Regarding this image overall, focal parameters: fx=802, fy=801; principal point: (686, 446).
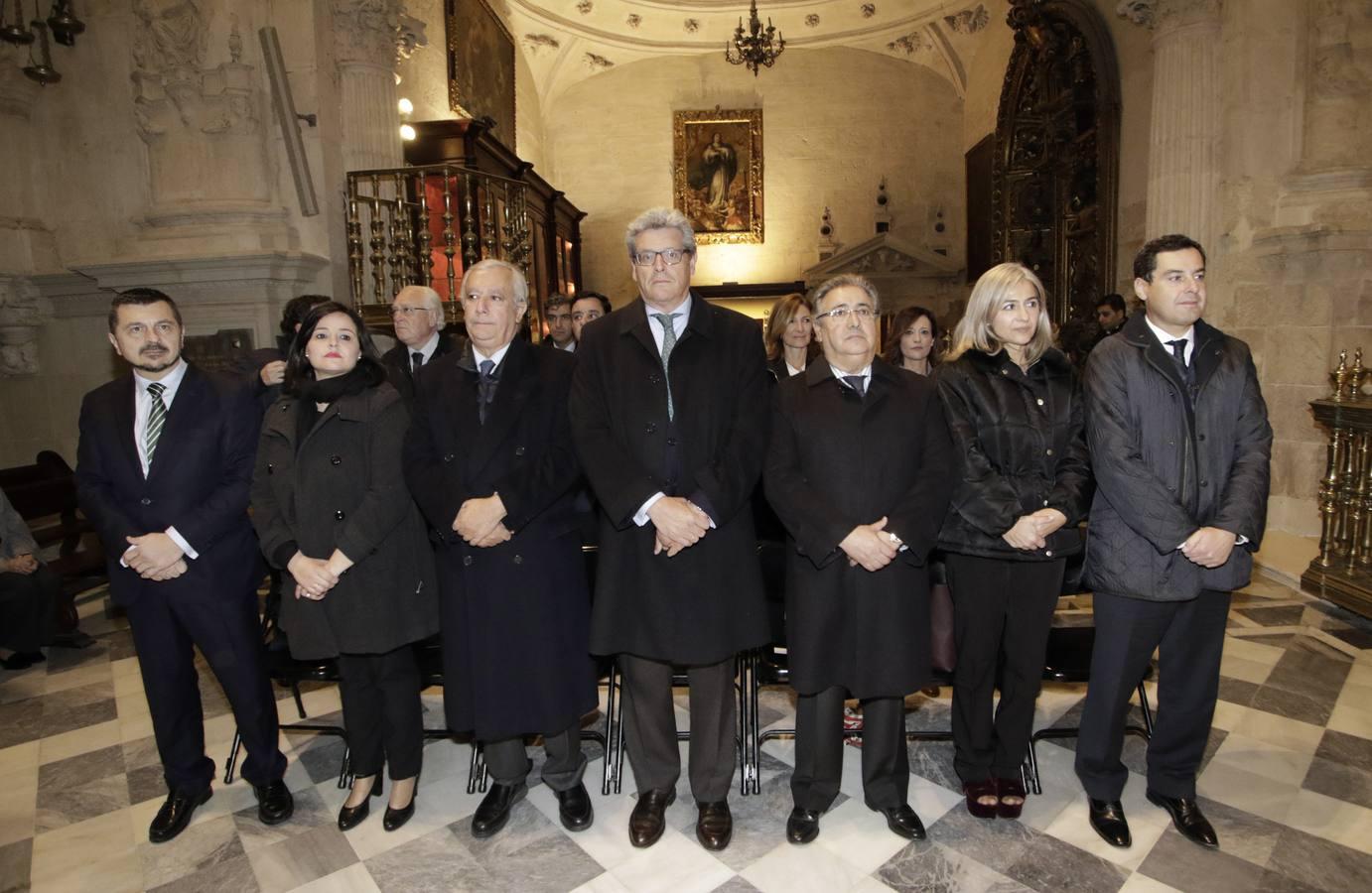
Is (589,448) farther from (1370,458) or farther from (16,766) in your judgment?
(1370,458)

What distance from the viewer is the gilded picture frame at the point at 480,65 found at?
9383 millimetres

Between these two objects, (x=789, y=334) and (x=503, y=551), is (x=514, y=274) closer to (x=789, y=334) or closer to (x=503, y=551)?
(x=503, y=551)

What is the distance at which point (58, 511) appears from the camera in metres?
5.45

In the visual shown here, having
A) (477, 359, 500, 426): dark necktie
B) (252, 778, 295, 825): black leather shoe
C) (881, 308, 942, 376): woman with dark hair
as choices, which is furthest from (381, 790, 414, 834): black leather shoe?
(881, 308, 942, 376): woman with dark hair

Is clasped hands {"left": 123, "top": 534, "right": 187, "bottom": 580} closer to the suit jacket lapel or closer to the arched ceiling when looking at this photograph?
the suit jacket lapel

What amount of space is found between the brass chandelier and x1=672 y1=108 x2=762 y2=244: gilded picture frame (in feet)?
32.2

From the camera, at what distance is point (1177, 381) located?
2.38 meters

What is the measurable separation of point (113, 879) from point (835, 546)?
2.45m

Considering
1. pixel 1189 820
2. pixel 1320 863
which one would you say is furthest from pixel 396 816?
pixel 1320 863

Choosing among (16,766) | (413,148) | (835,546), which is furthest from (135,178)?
(835,546)

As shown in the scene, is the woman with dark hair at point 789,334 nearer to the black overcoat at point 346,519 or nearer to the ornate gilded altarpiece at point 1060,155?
the black overcoat at point 346,519

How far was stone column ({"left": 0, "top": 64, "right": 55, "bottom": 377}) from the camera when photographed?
600 cm

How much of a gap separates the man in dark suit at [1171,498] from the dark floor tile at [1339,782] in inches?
25.2

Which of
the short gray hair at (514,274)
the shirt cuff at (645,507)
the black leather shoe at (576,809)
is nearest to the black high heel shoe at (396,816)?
the black leather shoe at (576,809)
